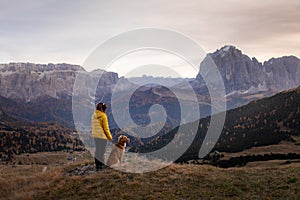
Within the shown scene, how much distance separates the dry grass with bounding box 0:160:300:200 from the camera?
17188 mm

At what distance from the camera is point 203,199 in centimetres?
1647

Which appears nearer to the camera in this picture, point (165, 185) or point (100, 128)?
point (165, 185)

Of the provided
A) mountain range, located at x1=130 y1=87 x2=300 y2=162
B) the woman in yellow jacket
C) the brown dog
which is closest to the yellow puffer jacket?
the woman in yellow jacket

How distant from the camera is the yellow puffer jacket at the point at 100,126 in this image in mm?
21328

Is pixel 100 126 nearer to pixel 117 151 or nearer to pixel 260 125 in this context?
pixel 117 151

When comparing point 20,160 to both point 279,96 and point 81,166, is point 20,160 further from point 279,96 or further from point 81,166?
point 81,166

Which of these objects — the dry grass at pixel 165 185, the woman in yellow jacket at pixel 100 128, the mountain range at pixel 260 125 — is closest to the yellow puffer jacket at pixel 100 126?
the woman in yellow jacket at pixel 100 128

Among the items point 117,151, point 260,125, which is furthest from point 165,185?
point 260,125

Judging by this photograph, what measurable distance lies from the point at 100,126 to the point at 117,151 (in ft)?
8.04

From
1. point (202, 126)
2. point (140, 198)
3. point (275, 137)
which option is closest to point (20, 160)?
point (202, 126)

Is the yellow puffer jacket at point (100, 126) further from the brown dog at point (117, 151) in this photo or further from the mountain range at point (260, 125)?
the mountain range at point (260, 125)

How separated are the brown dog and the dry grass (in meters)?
0.73

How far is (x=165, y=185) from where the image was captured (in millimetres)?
19156

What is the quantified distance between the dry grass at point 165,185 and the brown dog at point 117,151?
73 centimetres
